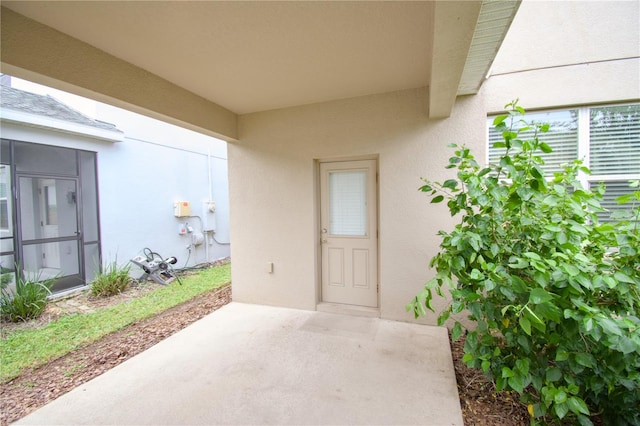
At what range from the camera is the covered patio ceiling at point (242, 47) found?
1.95 m

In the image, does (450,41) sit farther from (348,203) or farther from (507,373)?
(348,203)

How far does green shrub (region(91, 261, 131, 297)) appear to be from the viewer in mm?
4941

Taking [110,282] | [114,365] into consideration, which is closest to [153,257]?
[110,282]

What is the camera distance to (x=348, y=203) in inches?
155

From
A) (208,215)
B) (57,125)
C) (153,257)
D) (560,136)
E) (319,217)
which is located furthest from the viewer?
(208,215)

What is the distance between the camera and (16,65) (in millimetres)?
2012

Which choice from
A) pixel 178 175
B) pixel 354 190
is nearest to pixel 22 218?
pixel 178 175

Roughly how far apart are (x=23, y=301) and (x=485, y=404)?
572cm

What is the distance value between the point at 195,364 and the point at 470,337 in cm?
247

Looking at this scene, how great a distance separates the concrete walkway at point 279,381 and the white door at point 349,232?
A: 0.60m

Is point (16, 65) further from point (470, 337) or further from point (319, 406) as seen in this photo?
point (470, 337)

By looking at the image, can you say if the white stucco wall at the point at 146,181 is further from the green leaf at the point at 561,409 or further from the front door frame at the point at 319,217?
the green leaf at the point at 561,409

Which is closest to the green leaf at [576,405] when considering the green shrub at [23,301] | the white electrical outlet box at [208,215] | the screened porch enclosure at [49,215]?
the green shrub at [23,301]

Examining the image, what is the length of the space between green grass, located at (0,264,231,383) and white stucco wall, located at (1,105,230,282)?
1.68 meters
